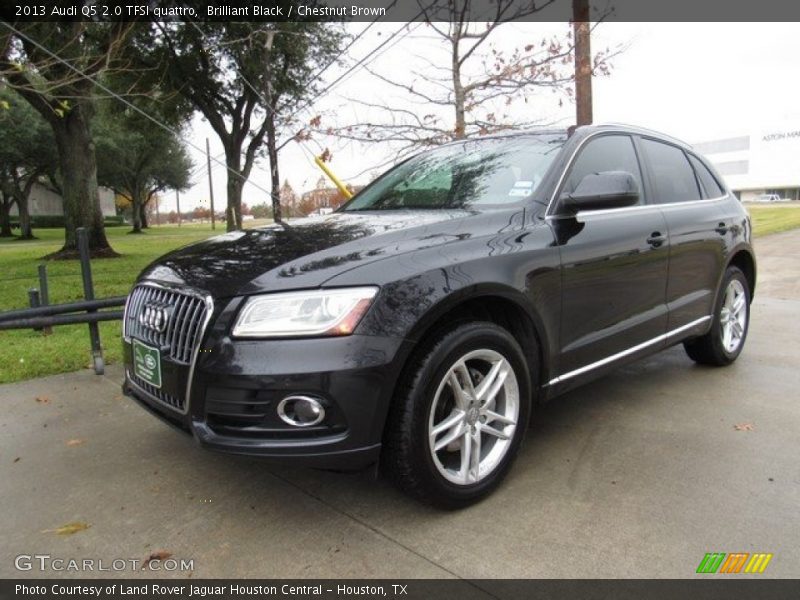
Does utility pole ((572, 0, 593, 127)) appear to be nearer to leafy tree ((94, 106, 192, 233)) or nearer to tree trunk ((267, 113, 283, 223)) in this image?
tree trunk ((267, 113, 283, 223))

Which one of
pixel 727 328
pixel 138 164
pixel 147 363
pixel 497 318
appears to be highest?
pixel 138 164

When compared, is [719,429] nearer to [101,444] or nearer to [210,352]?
[210,352]

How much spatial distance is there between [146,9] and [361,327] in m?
14.3

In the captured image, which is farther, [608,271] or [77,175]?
[77,175]

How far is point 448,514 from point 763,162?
10357cm

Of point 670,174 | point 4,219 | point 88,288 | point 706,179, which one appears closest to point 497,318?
point 670,174

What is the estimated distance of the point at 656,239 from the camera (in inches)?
147

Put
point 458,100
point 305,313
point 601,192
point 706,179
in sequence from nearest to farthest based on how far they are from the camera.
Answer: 1. point 305,313
2. point 601,192
3. point 706,179
4. point 458,100

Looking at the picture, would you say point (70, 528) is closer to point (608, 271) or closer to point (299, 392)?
point (299, 392)

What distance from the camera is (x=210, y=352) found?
2.38 m

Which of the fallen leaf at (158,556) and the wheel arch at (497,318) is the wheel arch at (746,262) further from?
the fallen leaf at (158,556)

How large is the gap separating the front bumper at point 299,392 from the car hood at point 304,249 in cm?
26

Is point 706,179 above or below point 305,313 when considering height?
above

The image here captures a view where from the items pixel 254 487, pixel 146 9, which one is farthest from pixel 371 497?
pixel 146 9
